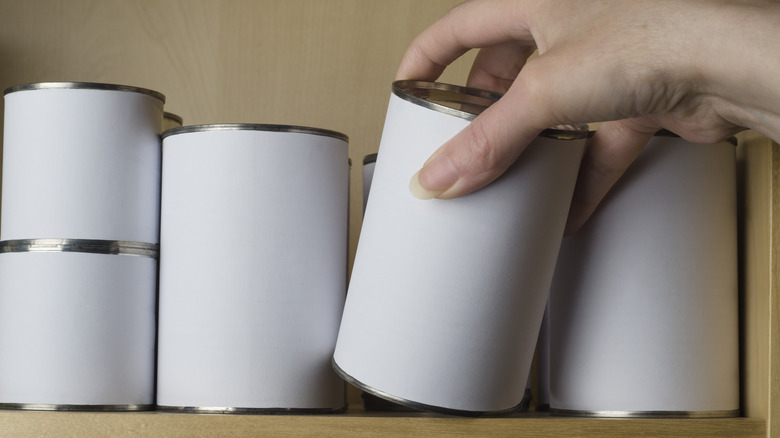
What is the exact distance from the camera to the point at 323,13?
0.86 meters

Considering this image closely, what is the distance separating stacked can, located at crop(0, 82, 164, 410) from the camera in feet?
1.80

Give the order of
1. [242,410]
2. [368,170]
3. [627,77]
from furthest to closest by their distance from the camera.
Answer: [368,170]
[242,410]
[627,77]

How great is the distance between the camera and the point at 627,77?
423mm

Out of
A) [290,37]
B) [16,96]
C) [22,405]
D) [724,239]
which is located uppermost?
[290,37]

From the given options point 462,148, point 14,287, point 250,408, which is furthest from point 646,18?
point 14,287

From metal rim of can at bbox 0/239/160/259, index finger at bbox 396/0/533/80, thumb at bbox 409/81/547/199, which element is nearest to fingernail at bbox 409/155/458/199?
thumb at bbox 409/81/547/199

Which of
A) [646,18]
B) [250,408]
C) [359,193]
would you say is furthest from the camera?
[359,193]

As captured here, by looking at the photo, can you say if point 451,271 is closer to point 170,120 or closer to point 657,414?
point 657,414

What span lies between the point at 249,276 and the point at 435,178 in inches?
6.8

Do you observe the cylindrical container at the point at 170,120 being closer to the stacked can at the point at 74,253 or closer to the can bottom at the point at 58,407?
the stacked can at the point at 74,253

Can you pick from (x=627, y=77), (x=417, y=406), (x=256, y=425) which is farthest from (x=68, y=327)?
(x=627, y=77)

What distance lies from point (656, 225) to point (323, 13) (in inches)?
18.3

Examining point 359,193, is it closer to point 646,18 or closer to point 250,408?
point 250,408

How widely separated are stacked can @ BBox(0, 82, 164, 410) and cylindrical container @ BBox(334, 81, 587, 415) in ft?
0.60
